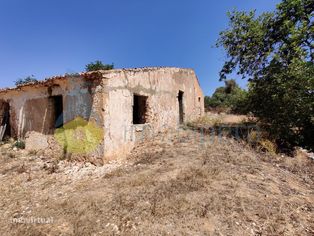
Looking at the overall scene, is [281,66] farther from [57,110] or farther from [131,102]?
[57,110]

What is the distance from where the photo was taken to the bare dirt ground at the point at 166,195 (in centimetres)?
334

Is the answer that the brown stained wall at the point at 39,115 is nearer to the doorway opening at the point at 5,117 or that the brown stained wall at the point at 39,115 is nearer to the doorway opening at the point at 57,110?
the doorway opening at the point at 57,110

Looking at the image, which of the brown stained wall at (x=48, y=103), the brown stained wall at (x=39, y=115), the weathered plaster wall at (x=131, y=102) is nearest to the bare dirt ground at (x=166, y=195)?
the weathered plaster wall at (x=131, y=102)

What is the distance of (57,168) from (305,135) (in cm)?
870

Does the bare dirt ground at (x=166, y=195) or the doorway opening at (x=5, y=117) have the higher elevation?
Answer: the doorway opening at (x=5, y=117)

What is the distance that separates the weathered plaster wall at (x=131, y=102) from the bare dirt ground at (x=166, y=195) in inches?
27.2

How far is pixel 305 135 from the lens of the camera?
8.12 metres

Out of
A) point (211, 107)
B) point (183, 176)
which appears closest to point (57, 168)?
point (183, 176)

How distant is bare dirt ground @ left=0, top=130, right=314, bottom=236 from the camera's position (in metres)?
3.34

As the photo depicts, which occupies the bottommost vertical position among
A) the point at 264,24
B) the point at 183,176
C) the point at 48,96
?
the point at 183,176

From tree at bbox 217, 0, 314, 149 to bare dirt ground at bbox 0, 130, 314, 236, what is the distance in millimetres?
1425

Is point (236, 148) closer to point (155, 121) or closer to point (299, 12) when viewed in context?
point (155, 121)

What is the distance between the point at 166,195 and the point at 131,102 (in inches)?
152

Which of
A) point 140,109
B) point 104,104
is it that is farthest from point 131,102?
point 140,109
